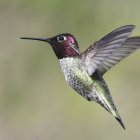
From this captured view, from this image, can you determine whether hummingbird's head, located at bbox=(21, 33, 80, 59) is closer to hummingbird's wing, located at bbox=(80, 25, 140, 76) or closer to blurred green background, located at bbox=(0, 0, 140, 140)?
hummingbird's wing, located at bbox=(80, 25, 140, 76)

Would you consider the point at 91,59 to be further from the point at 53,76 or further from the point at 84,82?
the point at 53,76

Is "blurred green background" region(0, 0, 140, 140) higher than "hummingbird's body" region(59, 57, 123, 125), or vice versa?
"hummingbird's body" region(59, 57, 123, 125)

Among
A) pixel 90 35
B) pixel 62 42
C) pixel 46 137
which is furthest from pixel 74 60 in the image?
pixel 90 35

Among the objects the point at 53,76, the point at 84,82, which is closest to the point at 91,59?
the point at 84,82

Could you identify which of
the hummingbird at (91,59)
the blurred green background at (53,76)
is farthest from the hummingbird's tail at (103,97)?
the blurred green background at (53,76)

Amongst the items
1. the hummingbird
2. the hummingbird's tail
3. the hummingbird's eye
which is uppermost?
the hummingbird's eye

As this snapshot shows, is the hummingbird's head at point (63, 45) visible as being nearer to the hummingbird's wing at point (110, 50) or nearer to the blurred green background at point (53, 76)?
the hummingbird's wing at point (110, 50)

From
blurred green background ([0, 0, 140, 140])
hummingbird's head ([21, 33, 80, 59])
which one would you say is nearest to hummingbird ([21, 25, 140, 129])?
hummingbird's head ([21, 33, 80, 59])
